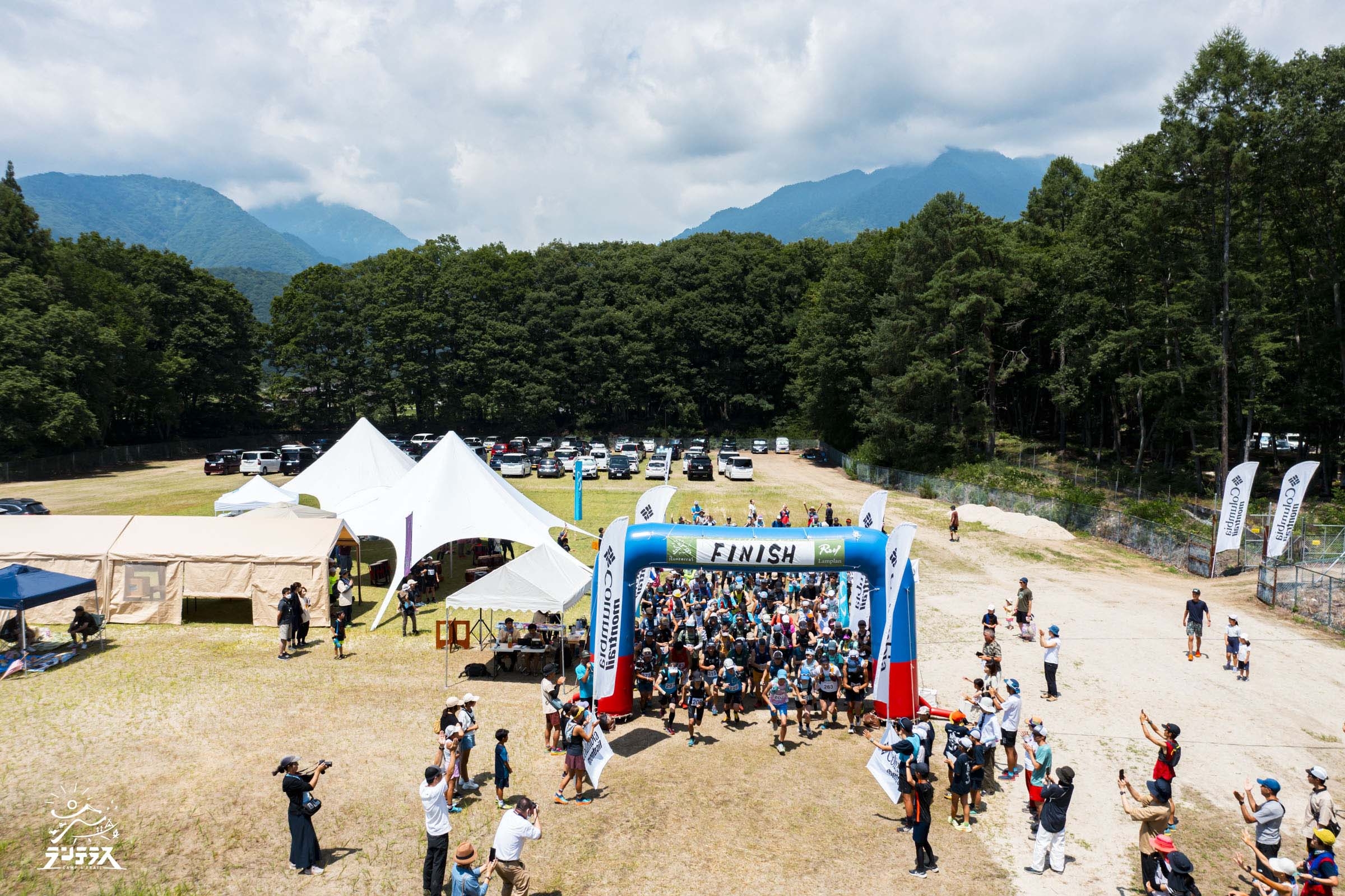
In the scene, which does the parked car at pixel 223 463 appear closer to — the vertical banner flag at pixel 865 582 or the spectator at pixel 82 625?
the spectator at pixel 82 625

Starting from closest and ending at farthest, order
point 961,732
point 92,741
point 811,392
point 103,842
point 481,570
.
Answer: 1. point 103,842
2. point 961,732
3. point 92,741
4. point 481,570
5. point 811,392

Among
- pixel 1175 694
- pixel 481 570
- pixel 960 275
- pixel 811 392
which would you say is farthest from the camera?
pixel 811 392

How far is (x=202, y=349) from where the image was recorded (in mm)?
59906

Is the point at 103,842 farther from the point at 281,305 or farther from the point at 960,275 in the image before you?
the point at 281,305

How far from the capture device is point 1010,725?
11008 mm

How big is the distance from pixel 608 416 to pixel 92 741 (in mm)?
60784

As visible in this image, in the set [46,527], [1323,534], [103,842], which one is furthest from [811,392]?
[103,842]

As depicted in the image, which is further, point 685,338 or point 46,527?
point 685,338

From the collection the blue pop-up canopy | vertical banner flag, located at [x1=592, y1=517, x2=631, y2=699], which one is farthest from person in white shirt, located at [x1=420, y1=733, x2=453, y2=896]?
the blue pop-up canopy

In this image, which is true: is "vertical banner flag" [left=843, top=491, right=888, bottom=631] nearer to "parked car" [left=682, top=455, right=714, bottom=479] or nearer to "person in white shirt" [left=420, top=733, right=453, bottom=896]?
"person in white shirt" [left=420, top=733, right=453, bottom=896]

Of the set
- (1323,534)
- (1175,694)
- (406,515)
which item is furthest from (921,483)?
(406,515)

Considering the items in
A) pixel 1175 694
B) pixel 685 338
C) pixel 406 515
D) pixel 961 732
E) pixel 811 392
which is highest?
pixel 685 338

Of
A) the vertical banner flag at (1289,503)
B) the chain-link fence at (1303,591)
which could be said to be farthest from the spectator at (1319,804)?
the vertical banner flag at (1289,503)

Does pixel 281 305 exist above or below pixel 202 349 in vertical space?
above
